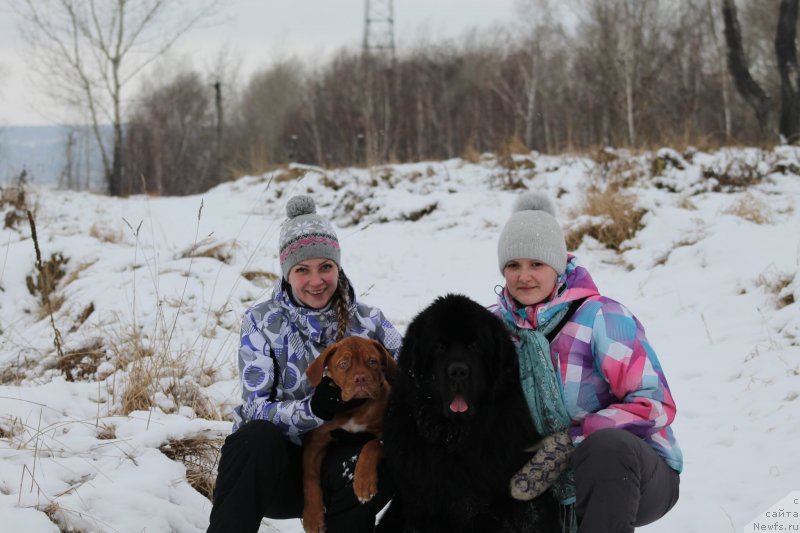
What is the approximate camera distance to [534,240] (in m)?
2.51

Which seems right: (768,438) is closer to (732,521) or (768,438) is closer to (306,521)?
(732,521)

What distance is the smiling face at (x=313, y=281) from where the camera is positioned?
2721mm

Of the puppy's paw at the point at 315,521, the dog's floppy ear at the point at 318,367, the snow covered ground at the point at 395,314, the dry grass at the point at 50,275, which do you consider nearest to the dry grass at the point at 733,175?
the snow covered ground at the point at 395,314

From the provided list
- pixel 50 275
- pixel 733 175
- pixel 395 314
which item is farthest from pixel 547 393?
pixel 733 175

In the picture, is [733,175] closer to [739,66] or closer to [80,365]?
[739,66]

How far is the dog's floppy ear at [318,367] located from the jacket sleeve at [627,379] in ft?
3.29

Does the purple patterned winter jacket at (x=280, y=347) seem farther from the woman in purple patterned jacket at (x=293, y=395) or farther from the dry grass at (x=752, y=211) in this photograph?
the dry grass at (x=752, y=211)

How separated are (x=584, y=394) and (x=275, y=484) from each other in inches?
49.5

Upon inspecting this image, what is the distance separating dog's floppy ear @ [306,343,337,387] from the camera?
2471 mm

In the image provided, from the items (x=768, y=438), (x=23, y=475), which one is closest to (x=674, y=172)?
(x=768, y=438)

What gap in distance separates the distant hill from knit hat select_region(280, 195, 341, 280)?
12.1m

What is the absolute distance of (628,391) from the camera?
222cm

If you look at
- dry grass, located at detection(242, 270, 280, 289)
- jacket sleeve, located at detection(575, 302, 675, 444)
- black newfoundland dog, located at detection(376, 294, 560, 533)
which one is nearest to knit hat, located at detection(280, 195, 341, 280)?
black newfoundland dog, located at detection(376, 294, 560, 533)

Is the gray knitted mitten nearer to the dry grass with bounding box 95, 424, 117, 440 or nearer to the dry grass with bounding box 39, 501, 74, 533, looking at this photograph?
the dry grass with bounding box 39, 501, 74, 533
